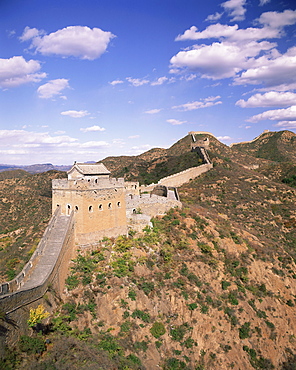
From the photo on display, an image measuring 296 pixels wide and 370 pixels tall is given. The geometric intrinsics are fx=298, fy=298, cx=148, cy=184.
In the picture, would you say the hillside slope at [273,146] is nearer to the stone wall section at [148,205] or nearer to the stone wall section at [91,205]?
the stone wall section at [148,205]

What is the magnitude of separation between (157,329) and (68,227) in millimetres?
7620

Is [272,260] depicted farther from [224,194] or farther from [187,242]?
[224,194]

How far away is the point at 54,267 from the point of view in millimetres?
14562

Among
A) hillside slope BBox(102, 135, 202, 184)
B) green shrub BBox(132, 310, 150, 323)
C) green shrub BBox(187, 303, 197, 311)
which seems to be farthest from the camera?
hillside slope BBox(102, 135, 202, 184)

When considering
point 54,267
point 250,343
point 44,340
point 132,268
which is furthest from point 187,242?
point 44,340

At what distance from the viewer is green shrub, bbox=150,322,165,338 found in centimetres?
1638

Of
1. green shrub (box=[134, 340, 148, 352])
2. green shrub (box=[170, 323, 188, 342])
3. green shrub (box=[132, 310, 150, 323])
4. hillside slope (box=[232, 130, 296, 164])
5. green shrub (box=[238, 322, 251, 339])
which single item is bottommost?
green shrub (box=[238, 322, 251, 339])

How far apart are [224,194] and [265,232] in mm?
9112

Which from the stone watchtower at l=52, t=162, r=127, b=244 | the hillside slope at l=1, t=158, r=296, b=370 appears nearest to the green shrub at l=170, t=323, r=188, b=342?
the hillside slope at l=1, t=158, r=296, b=370

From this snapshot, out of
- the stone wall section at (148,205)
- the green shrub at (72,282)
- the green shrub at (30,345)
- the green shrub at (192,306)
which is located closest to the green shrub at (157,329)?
the green shrub at (192,306)

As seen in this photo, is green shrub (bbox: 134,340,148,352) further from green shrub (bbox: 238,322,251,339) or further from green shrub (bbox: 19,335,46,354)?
green shrub (bbox: 238,322,251,339)

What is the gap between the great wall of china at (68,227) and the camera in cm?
1136

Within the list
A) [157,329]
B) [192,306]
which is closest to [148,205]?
[192,306]

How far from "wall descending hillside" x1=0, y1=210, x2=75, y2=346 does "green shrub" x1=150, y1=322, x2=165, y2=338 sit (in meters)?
5.52
